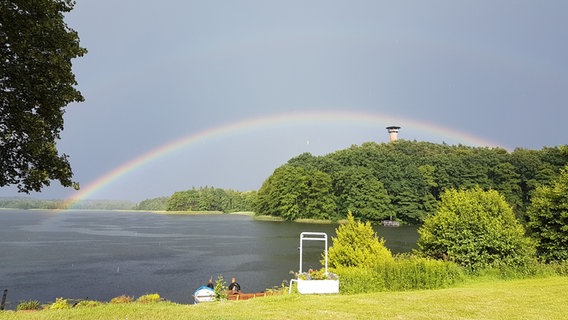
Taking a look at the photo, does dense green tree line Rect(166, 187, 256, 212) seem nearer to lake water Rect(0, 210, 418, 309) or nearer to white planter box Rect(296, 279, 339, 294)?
lake water Rect(0, 210, 418, 309)

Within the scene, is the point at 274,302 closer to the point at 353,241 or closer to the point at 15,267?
the point at 353,241

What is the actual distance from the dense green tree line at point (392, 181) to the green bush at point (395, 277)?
7945 cm

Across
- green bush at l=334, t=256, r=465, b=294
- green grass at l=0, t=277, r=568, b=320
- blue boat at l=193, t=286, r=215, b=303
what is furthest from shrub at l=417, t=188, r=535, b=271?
blue boat at l=193, t=286, r=215, b=303

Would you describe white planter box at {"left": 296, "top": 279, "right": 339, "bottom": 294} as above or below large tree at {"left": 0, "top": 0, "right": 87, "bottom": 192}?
below

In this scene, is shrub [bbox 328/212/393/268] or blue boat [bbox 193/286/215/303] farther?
shrub [bbox 328/212/393/268]

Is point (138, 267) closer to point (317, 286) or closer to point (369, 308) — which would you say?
point (317, 286)

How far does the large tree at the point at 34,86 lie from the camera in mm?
11180

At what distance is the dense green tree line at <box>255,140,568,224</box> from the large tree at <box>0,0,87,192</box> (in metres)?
88.0

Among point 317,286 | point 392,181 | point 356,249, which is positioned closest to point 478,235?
point 356,249

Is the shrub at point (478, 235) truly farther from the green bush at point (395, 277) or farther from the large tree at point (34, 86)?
the large tree at point (34, 86)

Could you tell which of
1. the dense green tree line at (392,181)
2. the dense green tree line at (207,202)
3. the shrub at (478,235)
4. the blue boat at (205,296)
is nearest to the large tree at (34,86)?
the blue boat at (205,296)

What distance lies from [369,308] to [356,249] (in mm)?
9025

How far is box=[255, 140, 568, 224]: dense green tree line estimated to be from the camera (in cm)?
9575

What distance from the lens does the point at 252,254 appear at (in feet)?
140
